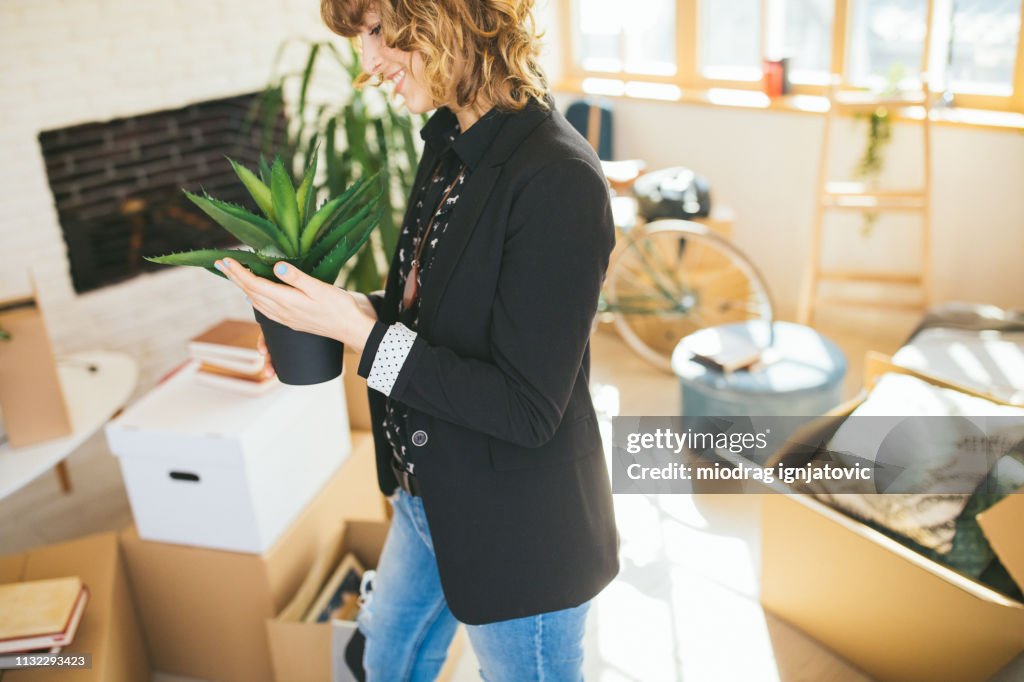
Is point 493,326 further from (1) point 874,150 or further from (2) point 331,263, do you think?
(1) point 874,150

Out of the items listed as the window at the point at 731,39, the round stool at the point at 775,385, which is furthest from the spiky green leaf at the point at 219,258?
the window at the point at 731,39

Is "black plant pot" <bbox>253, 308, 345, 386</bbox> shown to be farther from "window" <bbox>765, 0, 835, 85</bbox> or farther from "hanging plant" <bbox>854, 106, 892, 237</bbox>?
"window" <bbox>765, 0, 835, 85</bbox>

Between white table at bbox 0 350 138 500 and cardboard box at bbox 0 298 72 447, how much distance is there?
0.12 feet

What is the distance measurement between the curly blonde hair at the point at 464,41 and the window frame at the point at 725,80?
295cm

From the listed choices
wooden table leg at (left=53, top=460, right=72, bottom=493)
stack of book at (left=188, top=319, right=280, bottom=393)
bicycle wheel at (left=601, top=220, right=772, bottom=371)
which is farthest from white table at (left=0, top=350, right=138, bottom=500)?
bicycle wheel at (left=601, top=220, right=772, bottom=371)

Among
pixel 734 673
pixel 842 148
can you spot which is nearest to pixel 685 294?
pixel 842 148

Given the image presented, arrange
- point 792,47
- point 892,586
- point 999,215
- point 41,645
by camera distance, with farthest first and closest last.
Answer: point 792,47
point 999,215
point 892,586
point 41,645

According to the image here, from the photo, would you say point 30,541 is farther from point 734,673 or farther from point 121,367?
point 734,673

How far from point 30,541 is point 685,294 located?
2458mm

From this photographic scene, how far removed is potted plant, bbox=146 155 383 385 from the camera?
1.17 m

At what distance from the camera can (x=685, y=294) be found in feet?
11.7

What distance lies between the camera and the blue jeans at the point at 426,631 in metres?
1.22

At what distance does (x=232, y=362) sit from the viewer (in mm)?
1964

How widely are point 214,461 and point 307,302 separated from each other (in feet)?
2.93
